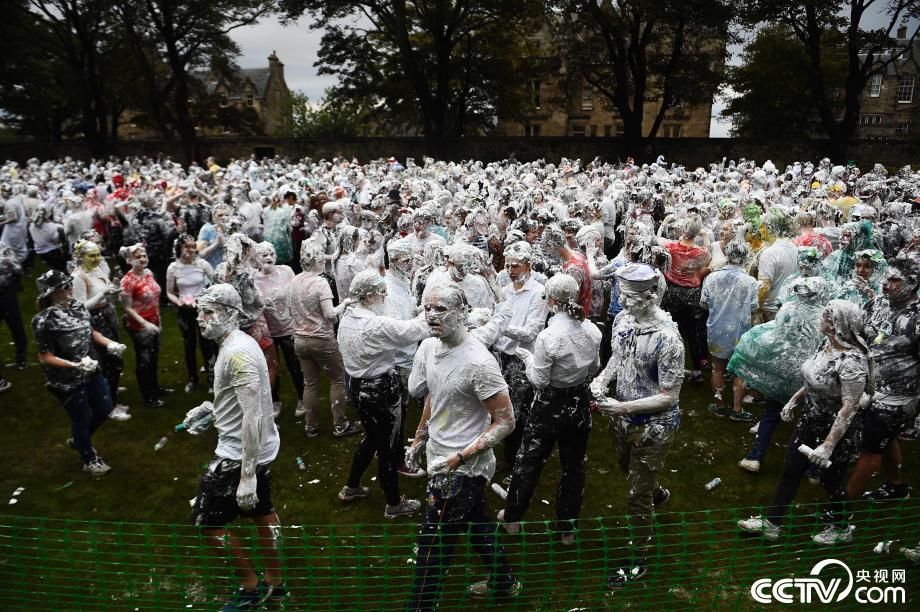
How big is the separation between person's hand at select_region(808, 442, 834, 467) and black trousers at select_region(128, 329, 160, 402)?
20.8ft

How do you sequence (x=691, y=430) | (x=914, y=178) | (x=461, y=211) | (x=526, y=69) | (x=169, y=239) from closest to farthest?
(x=691, y=430)
(x=461, y=211)
(x=169, y=239)
(x=914, y=178)
(x=526, y=69)

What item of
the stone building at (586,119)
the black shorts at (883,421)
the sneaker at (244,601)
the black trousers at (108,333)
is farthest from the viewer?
the stone building at (586,119)

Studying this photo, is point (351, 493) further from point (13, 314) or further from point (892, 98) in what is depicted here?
point (892, 98)

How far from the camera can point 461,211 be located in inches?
341

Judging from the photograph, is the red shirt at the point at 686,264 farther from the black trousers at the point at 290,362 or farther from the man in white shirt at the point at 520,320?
the black trousers at the point at 290,362

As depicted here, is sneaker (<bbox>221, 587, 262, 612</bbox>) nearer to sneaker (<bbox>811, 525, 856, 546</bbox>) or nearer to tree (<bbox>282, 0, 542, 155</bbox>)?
sneaker (<bbox>811, 525, 856, 546</bbox>)

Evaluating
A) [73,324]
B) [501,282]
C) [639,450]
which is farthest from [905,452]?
[73,324]

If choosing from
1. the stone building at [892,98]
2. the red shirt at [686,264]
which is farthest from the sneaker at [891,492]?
the stone building at [892,98]

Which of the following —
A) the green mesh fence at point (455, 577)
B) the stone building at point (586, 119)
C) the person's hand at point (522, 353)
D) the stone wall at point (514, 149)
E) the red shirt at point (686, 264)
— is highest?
the stone building at point (586, 119)

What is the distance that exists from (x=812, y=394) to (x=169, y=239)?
9.34 m

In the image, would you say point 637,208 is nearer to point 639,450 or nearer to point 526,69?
point 639,450

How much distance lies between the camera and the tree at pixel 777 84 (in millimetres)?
34938

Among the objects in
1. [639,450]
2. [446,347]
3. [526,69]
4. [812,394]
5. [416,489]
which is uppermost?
[526,69]

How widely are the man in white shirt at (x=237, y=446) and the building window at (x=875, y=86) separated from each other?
56.6m
